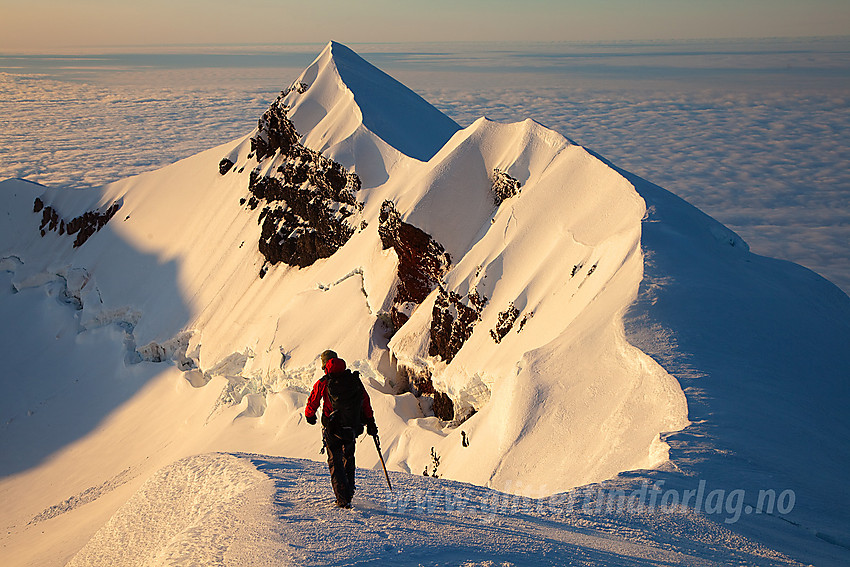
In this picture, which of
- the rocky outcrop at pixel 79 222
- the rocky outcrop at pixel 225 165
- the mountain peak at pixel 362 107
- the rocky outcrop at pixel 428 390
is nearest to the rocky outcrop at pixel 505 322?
the rocky outcrop at pixel 428 390

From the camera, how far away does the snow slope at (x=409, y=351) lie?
28.8 ft

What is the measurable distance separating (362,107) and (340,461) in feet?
123

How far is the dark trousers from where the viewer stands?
308 inches

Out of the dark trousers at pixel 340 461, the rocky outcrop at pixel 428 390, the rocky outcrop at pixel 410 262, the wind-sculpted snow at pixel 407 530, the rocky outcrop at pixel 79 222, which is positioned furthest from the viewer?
the rocky outcrop at pixel 79 222

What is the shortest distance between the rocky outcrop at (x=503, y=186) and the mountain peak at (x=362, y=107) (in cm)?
1059

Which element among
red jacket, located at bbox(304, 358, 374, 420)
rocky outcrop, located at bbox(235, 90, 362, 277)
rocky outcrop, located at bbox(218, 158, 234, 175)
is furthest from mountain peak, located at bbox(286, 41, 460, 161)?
red jacket, located at bbox(304, 358, 374, 420)

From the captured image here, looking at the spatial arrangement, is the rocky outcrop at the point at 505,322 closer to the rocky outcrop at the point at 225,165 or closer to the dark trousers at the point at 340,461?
the dark trousers at the point at 340,461

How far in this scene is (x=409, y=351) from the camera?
91.1 feet

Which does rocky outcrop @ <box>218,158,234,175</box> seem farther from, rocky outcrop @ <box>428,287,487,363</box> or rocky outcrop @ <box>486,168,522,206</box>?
rocky outcrop @ <box>428,287,487,363</box>

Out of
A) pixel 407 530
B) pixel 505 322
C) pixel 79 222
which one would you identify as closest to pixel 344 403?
pixel 407 530

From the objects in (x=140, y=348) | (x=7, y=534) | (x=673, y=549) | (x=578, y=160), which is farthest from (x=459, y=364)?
(x=140, y=348)

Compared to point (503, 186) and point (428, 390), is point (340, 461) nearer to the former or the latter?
point (428, 390)

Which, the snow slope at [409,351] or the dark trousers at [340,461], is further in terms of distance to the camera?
the snow slope at [409,351]

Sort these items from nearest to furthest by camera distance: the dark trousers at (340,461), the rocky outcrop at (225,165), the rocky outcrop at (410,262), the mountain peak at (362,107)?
the dark trousers at (340,461), the rocky outcrop at (410,262), the mountain peak at (362,107), the rocky outcrop at (225,165)
